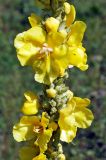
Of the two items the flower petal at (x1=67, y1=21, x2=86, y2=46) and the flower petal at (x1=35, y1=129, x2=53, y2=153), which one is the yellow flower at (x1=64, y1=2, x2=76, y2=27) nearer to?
the flower petal at (x1=67, y1=21, x2=86, y2=46)

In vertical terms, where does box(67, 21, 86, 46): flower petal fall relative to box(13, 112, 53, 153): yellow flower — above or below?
above

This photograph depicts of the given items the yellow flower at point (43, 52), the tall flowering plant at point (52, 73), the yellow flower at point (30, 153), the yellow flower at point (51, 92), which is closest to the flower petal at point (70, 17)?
the tall flowering plant at point (52, 73)

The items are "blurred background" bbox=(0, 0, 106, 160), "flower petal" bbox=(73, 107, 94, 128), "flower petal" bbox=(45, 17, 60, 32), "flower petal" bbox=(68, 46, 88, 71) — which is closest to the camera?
"flower petal" bbox=(45, 17, 60, 32)

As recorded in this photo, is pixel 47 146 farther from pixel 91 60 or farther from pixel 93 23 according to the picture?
pixel 93 23

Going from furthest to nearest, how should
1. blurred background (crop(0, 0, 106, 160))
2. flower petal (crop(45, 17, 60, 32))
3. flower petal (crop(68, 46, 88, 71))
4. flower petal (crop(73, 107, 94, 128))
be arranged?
blurred background (crop(0, 0, 106, 160)) < flower petal (crop(73, 107, 94, 128)) < flower petal (crop(68, 46, 88, 71)) < flower petal (crop(45, 17, 60, 32))

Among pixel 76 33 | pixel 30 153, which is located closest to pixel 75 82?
pixel 30 153

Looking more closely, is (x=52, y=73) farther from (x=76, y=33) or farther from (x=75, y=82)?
(x=75, y=82)

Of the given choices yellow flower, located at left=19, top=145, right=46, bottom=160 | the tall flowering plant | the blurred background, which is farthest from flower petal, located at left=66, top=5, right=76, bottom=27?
the blurred background

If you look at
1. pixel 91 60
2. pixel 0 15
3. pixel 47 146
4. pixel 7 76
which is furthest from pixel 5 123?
pixel 0 15

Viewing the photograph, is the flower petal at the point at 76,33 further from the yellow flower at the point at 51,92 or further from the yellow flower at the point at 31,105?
the yellow flower at the point at 31,105
